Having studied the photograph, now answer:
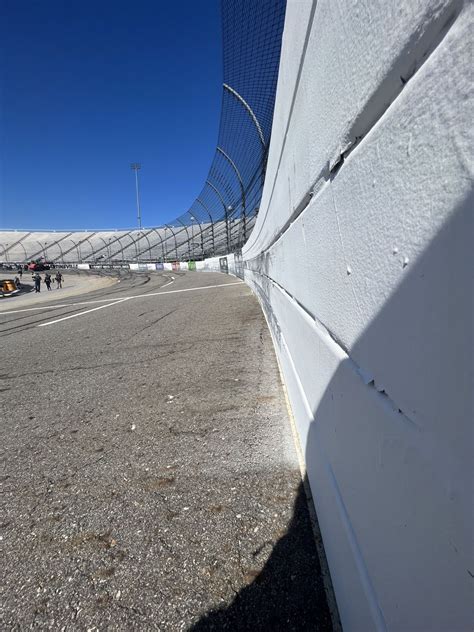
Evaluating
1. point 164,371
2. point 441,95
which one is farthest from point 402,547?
point 164,371

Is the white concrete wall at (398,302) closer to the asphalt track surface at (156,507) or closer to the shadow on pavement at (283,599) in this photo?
the shadow on pavement at (283,599)

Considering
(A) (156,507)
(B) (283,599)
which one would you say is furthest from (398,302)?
(A) (156,507)

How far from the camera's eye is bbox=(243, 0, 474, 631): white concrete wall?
19.2 inches

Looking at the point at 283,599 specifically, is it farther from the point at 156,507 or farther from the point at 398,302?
the point at 398,302

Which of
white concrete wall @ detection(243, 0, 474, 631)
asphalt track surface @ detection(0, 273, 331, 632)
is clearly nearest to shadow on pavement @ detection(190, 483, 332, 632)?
asphalt track surface @ detection(0, 273, 331, 632)

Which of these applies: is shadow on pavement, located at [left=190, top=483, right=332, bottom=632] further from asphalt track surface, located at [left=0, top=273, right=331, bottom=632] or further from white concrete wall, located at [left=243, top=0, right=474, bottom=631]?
white concrete wall, located at [left=243, top=0, right=474, bottom=631]

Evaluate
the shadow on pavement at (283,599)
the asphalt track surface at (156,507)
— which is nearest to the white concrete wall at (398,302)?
the shadow on pavement at (283,599)

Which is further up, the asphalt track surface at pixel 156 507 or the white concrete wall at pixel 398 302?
the white concrete wall at pixel 398 302

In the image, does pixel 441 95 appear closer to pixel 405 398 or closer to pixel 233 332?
pixel 405 398

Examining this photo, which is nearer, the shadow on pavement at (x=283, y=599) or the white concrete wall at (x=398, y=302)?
the white concrete wall at (x=398, y=302)

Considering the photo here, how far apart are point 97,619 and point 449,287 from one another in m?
1.62

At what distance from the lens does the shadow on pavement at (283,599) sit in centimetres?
121

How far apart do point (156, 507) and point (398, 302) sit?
66.0 inches

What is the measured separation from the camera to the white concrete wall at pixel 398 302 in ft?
1.60
